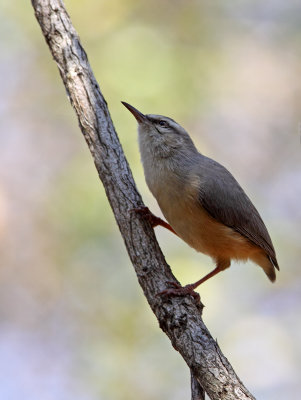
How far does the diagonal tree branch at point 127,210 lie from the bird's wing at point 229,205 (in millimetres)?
981

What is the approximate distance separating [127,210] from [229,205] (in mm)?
1410

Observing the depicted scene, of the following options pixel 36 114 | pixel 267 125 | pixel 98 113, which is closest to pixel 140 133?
pixel 98 113

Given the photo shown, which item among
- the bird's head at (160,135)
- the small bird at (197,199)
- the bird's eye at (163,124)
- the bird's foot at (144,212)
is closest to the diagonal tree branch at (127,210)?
the bird's foot at (144,212)

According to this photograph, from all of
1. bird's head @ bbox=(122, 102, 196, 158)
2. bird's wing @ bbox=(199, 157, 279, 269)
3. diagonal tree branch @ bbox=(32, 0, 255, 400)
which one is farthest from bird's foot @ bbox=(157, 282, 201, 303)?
bird's head @ bbox=(122, 102, 196, 158)

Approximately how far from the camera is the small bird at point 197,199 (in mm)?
5395

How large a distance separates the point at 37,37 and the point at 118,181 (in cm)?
452

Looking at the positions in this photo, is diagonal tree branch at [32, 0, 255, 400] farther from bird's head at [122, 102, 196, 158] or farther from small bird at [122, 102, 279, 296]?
bird's head at [122, 102, 196, 158]

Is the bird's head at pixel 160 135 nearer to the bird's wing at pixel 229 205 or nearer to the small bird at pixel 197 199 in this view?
the small bird at pixel 197 199

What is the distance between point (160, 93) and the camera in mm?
7734

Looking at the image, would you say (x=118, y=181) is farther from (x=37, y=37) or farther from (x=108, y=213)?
(x=37, y=37)

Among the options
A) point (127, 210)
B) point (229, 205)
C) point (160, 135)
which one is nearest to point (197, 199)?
point (229, 205)

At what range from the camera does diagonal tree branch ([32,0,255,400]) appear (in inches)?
164

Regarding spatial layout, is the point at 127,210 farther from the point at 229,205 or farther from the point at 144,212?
the point at 229,205

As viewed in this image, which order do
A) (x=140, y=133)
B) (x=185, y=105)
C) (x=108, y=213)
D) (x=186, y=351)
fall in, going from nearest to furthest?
(x=186, y=351) → (x=140, y=133) → (x=108, y=213) → (x=185, y=105)
